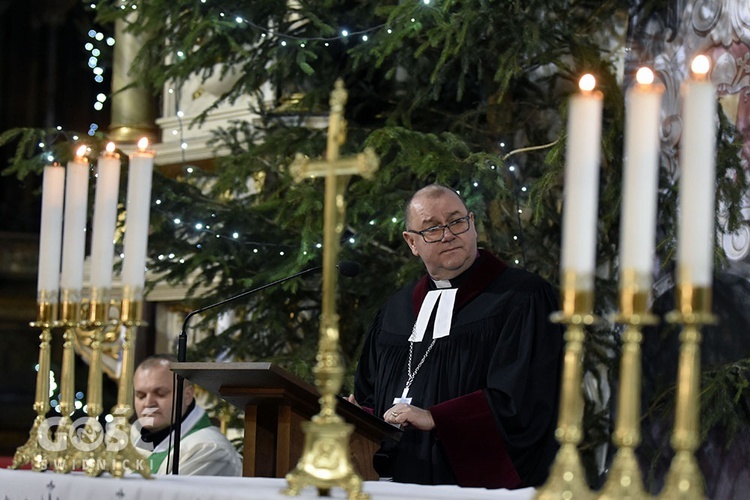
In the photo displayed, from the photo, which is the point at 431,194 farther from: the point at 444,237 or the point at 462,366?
the point at 462,366

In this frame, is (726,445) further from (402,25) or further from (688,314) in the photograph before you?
(688,314)

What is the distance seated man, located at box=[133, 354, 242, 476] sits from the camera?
5.53m

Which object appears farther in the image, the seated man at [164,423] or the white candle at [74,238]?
the seated man at [164,423]

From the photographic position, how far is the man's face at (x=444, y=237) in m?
4.78

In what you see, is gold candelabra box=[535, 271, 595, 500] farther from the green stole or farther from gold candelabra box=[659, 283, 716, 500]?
the green stole

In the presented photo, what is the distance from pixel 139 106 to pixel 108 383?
2264 mm

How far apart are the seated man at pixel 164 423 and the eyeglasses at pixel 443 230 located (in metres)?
1.41

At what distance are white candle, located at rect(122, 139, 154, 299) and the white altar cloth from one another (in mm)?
501

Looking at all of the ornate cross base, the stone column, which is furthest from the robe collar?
the stone column

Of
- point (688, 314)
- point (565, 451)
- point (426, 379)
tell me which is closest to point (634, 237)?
point (688, 314)

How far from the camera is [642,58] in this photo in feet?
21.9

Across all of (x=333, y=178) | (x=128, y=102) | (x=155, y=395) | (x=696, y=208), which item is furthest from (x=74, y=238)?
(x=128, y=102)

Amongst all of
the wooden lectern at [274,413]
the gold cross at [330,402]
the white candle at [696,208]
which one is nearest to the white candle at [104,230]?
the wooden lectern at [274,413]

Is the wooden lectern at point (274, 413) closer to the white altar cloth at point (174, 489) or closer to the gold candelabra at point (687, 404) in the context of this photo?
the white altar cloth at point (174, 489)
